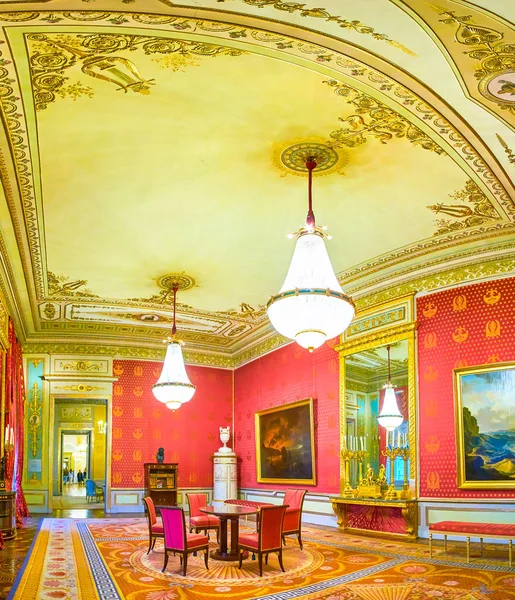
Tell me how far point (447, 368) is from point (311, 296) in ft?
14.9

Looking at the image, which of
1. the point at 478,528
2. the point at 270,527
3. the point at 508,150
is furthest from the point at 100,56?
the point at 478,528

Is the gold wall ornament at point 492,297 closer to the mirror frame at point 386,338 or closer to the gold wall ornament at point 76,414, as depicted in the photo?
the mirror frame at point 386,338

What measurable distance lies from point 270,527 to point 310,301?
10.0 ft

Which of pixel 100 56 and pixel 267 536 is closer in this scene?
pixel 100 56

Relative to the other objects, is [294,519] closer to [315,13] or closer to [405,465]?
[405,465]

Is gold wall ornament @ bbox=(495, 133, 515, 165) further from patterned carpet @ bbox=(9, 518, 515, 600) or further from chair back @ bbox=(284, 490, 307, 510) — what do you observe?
chair back @ bbox=(284, 490, 307, 510)

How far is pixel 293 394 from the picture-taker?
14391 mm

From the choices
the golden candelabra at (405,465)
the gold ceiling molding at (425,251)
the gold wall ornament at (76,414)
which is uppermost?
the gold ceiling molding at (425,251)

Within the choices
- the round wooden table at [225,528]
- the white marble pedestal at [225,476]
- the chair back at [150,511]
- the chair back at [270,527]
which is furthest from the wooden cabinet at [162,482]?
the chair back at [270,527]

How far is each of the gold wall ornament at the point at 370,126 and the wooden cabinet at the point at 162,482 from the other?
1173 cm

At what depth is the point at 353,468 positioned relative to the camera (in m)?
11.8

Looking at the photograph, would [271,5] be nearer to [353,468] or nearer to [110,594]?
[110,594]

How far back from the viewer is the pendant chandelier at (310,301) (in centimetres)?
666

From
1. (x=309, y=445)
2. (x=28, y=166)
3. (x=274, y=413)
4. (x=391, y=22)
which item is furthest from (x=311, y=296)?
(x=274, y=413)
